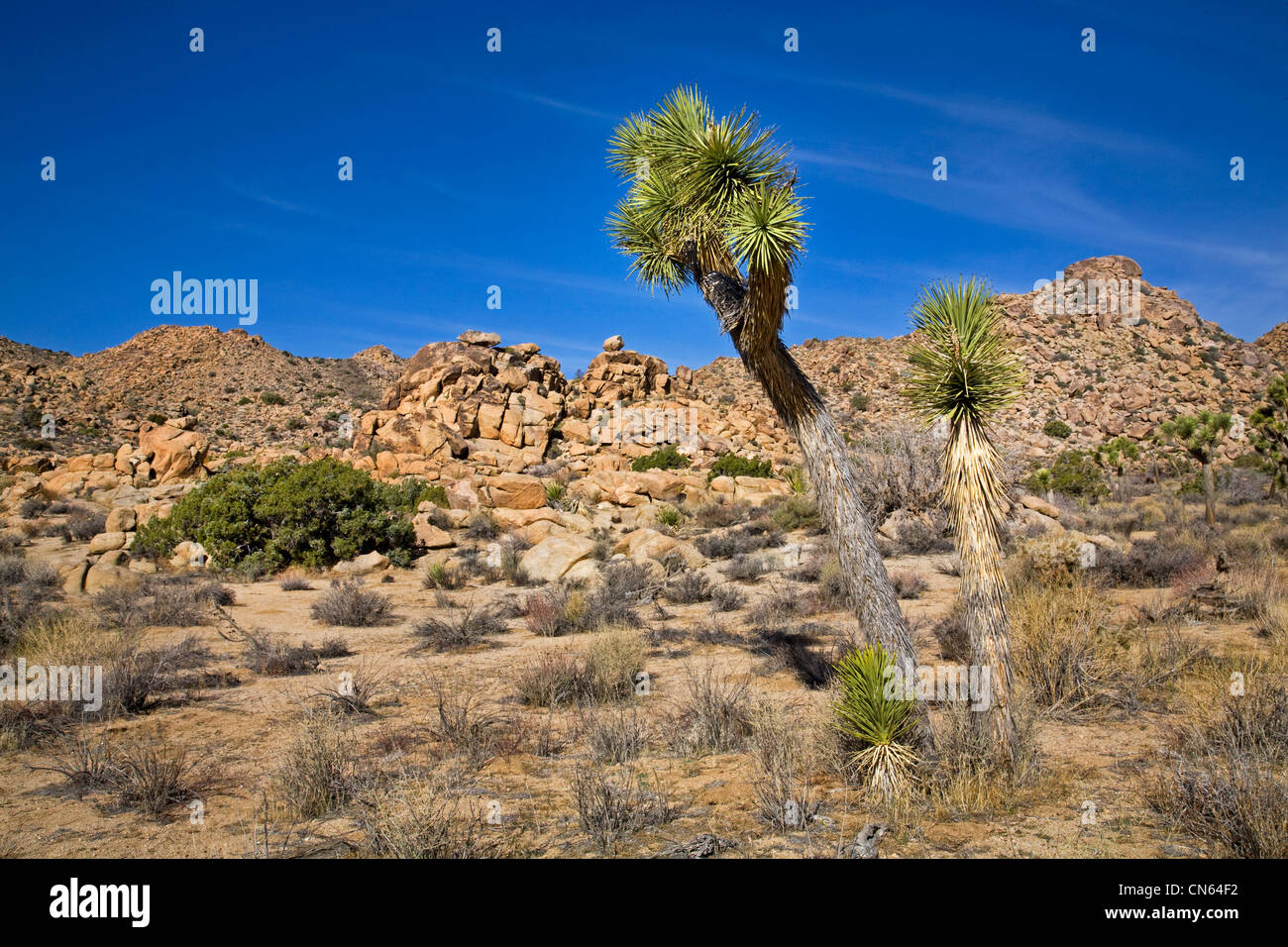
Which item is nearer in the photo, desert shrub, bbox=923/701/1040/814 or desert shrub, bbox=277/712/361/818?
desert shrub, bbox=923/701/1040/814

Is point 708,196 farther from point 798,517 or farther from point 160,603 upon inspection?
point 798,517

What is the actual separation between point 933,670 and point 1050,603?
4.98 ft

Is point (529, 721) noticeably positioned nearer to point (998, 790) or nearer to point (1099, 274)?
point (998, 790)

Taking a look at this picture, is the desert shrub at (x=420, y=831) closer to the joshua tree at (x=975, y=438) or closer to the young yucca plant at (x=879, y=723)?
the young yucca plant at (x=879, y=723)

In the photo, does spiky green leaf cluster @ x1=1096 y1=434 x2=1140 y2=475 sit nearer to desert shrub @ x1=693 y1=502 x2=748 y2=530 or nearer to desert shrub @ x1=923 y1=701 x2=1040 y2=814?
desert shrub @ x1=693 y1=502 x2=748 y2=530

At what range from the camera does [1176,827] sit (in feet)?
14.1

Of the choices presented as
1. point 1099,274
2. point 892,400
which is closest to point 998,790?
point 892,400

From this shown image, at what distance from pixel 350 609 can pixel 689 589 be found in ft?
18.4

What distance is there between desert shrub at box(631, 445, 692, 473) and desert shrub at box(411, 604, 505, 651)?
20074 millimetres

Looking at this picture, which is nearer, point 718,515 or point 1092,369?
point 718,515

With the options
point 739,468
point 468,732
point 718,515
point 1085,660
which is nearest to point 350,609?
→ point 468,732

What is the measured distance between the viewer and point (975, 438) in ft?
17.3

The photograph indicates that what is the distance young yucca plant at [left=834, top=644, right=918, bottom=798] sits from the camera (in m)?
4.88

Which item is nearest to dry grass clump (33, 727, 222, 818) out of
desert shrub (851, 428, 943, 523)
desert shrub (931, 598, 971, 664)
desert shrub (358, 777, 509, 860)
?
desert shrub (358, 777, 509, 860)
